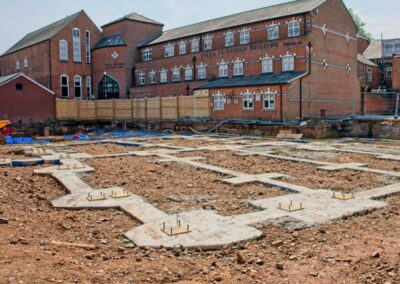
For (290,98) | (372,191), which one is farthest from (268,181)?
(290,98)

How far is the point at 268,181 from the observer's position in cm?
1102

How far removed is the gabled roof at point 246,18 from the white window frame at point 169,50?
2.58 ft

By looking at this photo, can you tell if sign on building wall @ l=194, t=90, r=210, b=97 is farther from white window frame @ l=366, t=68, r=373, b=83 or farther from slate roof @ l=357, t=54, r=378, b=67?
white window frame @ l=366, t=68, r=373, b=83

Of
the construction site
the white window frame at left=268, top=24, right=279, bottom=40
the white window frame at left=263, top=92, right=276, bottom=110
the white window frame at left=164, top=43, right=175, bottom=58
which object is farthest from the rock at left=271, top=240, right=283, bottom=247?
the white window frame at left=164, top=43, right=175, bottom=58

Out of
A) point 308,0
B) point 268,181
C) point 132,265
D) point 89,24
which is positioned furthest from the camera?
point 89,24

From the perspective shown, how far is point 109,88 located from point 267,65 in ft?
75.3

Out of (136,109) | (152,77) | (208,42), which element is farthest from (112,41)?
(208,42)

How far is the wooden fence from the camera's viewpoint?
36.0 metres

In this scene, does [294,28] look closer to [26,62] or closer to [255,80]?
[255,80]

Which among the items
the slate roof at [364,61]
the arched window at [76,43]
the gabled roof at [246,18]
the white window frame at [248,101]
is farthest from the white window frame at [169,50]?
the slate roof at [364,61]

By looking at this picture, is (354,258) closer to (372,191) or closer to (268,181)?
(372,191)

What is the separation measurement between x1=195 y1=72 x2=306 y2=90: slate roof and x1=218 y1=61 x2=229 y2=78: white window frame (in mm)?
625

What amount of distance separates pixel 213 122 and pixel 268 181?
21.8m

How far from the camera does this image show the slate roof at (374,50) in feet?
167
